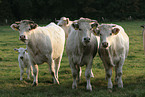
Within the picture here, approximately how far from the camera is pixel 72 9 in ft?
171

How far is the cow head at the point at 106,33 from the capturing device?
6.44 meters

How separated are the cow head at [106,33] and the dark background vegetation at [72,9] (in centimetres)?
4403

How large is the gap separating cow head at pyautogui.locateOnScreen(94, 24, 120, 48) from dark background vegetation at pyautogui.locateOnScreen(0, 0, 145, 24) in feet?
144

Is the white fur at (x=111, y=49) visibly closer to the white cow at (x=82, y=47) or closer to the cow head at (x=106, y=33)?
the cow head at (x=106, y=33)

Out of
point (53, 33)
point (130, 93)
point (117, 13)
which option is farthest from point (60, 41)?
point (117, 13)

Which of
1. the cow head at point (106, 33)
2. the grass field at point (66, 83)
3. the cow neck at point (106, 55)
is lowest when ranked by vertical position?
the grass field at point (66, 83)

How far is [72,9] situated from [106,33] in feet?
151

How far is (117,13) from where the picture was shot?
51.3 m

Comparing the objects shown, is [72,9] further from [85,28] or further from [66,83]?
[85,28]

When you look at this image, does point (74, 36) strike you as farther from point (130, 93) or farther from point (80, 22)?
point (130, 93)

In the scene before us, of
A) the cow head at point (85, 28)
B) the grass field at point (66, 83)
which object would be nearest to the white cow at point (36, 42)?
the grass field at point (66, 83)

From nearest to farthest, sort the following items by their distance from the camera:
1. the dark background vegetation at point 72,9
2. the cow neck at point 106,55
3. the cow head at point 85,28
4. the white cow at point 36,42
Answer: the cow head at point 85,28 < the cow neck at point 106,55 < the white cow at point 36,42 < the dark background vegetation at point 72,9

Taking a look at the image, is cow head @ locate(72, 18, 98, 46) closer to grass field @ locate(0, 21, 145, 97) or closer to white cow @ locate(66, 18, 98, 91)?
white cow @ locate(66, 18, 98, 91)

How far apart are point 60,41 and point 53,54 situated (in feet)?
2.76
